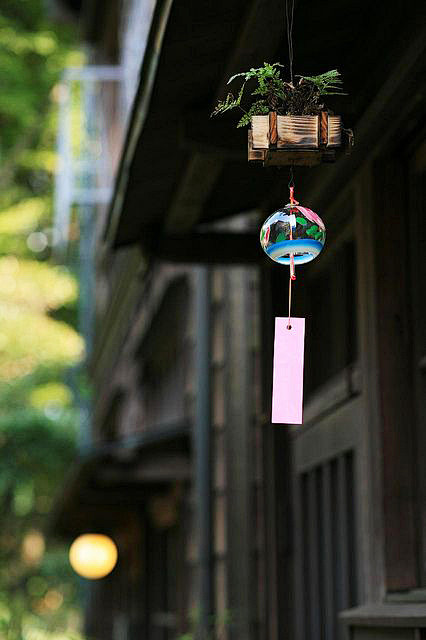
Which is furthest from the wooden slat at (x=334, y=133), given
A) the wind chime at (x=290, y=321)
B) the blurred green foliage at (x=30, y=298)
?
the blurred green foliage at (x=30, y=298)

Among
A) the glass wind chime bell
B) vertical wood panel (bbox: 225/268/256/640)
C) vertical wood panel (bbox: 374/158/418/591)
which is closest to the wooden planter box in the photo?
the glass wind chime bell

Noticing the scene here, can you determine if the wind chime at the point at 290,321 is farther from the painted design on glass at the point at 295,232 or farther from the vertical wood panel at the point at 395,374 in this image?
the vertical wood panel at the point at 395,374

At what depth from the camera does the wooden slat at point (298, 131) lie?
12.1 ft

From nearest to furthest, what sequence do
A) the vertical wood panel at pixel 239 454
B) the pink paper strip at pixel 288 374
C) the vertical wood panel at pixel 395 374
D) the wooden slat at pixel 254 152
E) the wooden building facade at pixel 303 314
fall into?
the pink paper strip at pixel 288 374 → the wooden slat at pixel 254 152 → the wooden building facade at pixel 303 314 → the vertical wood panel at pixel 395 374 → the vertical wood panel at pixel 239 454

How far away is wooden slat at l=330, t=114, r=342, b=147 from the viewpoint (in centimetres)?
372

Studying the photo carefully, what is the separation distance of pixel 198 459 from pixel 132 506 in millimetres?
4845

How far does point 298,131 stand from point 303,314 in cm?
272

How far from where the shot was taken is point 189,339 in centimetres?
1103

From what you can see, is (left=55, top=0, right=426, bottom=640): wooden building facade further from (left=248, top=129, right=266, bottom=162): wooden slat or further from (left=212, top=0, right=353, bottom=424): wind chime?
(left=248, top=129, right=266, bottom=162): wooden slat

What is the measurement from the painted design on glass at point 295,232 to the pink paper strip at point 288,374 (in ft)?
0.69

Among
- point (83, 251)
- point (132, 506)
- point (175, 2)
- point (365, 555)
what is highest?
point (83, 251)

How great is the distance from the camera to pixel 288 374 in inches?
143

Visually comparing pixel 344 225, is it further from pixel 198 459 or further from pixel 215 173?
pixel 198 459

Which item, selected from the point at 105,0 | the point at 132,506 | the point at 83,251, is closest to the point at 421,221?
the point at 132,506
